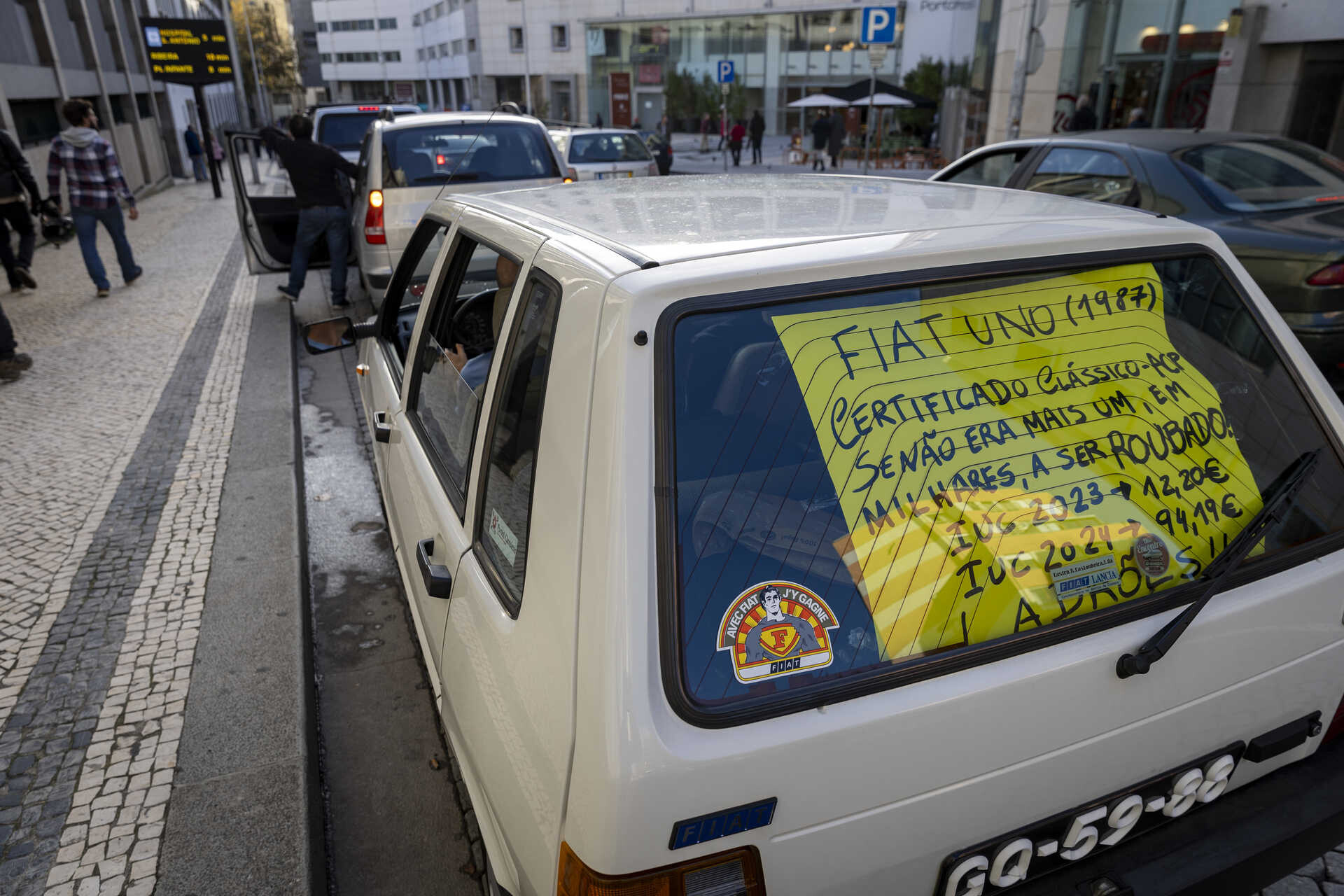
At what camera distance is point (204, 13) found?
5016 centimetres

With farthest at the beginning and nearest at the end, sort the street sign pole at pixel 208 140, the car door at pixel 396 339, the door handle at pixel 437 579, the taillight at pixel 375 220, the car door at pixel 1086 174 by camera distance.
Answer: the street sign pole at pixel 208 140, the taillight at pixel 375 220, the car door at pixel 1086 174, the car door at pixel 396 339, the door handle at pixel 437 579

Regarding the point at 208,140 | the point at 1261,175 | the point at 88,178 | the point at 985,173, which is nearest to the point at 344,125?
the point at 88,178

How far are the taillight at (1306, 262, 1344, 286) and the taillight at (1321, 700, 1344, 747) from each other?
4.05 metres

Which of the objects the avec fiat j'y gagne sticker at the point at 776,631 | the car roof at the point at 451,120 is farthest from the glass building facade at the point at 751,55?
the avec fiat j'y gagne sticker at the point at 776,631

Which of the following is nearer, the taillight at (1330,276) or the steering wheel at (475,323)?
the steering wheel at (475,323)

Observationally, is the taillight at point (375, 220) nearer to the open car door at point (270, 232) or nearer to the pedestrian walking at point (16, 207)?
the open car door at point (270, 232)

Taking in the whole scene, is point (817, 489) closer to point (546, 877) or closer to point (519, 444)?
point (519, 444)

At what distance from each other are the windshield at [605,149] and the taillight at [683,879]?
14.7 m

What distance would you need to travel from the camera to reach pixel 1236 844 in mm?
1640

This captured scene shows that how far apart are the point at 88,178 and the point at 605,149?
819 centimetres

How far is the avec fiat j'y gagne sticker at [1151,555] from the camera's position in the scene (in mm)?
1625

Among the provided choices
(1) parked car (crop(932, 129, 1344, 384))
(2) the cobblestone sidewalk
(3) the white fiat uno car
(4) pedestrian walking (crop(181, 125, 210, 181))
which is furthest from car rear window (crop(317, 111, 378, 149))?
(4) pedestrian walking (crop(181, 125, 210, 181))

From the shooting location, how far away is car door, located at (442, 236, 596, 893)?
1.39 metres

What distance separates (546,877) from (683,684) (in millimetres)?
412
